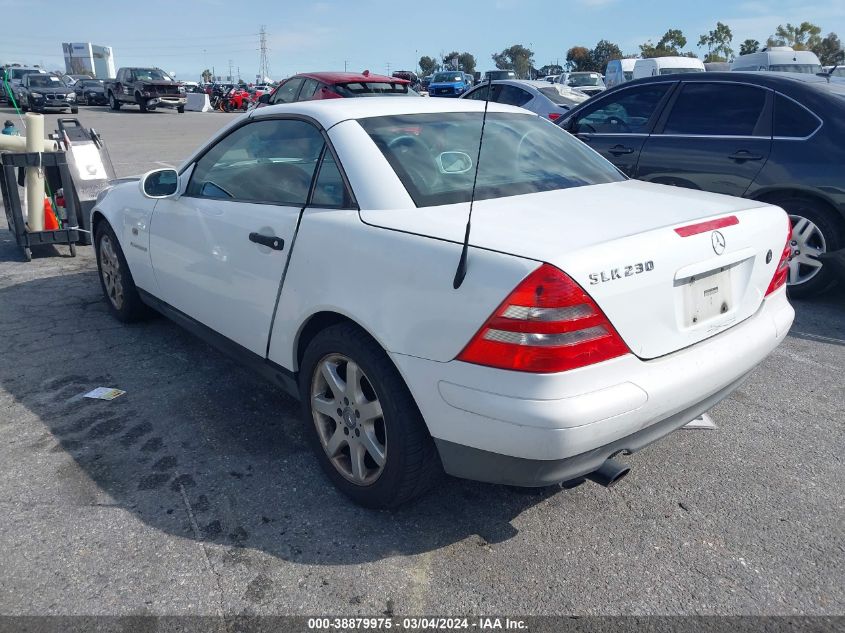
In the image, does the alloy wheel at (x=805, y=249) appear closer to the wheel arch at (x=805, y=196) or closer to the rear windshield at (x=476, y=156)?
the wheel arch at (x=805, y=196)

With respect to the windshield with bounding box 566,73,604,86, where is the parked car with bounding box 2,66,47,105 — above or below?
below

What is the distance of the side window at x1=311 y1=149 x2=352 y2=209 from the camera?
2859 millimetres

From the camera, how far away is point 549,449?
218cm

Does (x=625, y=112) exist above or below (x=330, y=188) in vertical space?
above

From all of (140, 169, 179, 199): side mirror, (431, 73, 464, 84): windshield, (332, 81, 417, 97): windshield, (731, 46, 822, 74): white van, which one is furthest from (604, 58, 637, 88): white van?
(140, 169, 179, 199): side mirror

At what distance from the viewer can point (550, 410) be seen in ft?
7.04

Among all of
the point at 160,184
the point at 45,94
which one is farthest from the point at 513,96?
the point at 45,94

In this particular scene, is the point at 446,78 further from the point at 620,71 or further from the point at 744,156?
the point at 744,156

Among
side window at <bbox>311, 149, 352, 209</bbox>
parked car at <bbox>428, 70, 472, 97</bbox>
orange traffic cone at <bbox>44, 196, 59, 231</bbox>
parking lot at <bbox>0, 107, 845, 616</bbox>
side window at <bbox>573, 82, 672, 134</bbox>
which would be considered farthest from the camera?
parked car at <bbox>428, 70, 472, 97</bbox>

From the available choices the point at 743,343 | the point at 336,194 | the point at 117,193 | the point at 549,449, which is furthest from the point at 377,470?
the point at 117,193

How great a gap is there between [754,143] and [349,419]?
4.35m

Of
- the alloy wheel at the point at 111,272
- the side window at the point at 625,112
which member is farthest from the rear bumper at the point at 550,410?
the side window at the point at 625,112

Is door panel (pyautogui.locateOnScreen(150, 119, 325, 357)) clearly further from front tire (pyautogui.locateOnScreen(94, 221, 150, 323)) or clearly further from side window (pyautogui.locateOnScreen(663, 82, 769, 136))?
side window (pyautogui.locateOnScreen(663, 82, 769, 136))

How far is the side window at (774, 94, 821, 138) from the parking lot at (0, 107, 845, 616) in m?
2.21
